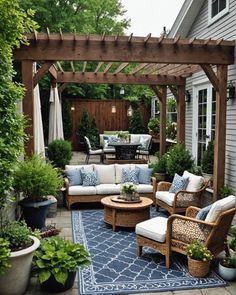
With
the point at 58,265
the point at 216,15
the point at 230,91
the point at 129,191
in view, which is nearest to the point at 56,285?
the point at 58,265

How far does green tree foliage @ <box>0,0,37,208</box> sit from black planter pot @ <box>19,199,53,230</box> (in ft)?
5.38

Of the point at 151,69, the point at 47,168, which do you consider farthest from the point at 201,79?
the point at 47,168

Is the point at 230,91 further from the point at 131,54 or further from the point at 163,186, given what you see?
the point at 163,186

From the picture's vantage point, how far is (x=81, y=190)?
6.75 m

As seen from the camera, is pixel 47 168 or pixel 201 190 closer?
pixel 47 168

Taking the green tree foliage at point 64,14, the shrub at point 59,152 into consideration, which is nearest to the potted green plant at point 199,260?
the shrub at point 59,152

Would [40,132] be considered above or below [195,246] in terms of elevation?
above

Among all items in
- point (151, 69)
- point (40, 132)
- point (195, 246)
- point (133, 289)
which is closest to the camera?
point (133, 289)

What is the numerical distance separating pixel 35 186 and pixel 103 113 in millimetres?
11157

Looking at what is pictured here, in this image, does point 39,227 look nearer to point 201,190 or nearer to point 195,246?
point 195,246

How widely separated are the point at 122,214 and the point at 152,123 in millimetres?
9219

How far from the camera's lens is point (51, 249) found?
3.65 m

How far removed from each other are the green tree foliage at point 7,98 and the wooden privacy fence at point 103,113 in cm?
1213

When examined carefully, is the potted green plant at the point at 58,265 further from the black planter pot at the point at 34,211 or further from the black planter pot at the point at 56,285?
the black planter pot at the point at 34,211
